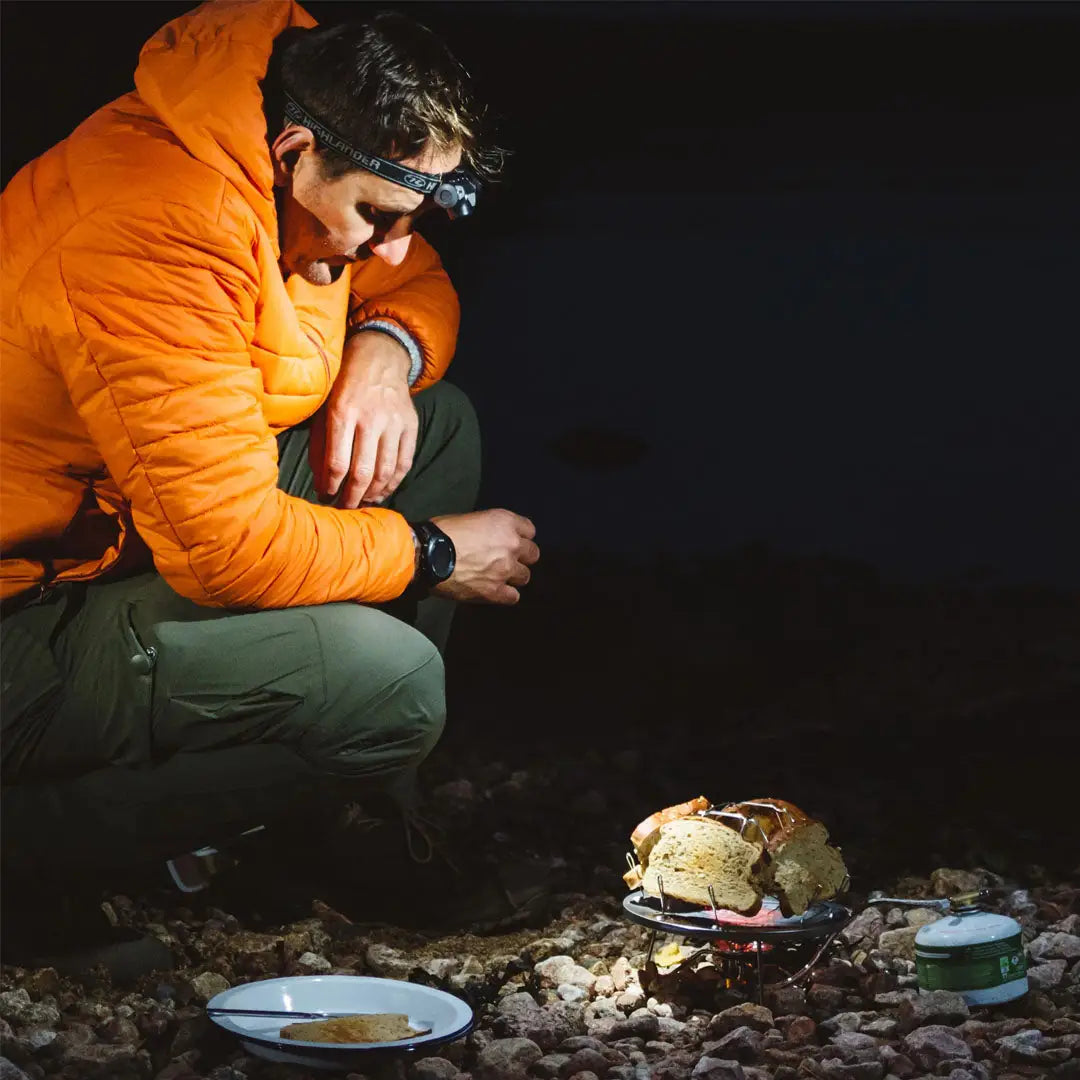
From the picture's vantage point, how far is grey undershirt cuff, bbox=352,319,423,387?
289 cm

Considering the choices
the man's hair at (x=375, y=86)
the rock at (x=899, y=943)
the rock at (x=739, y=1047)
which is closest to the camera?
the rock at (x=739, y=1047)

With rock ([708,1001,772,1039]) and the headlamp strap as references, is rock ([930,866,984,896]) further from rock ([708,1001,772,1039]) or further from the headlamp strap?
the headlamp strap

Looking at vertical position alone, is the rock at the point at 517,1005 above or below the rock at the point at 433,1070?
below

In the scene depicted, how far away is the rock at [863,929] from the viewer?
8.98ft

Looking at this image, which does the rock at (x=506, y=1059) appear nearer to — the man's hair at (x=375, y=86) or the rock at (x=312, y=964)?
the rock at (x=312, y=964)

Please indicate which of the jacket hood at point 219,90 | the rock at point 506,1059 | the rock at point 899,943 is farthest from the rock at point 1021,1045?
the jacket hood at point 219,90

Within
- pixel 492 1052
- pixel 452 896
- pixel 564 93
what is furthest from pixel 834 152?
pixel 492 1052

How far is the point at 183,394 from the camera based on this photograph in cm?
227

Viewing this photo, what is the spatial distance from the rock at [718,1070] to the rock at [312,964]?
30.8 inches

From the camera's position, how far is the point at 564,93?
138 inches

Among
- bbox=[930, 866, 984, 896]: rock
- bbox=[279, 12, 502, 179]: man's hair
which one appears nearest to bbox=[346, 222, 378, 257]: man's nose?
bbox=[279, 12, 502, 179]: man's hair

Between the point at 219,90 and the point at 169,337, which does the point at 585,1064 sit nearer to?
the point at 169,337

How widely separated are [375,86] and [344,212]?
0.69 ft

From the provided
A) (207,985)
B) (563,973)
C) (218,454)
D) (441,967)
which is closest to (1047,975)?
A: (563,973)
